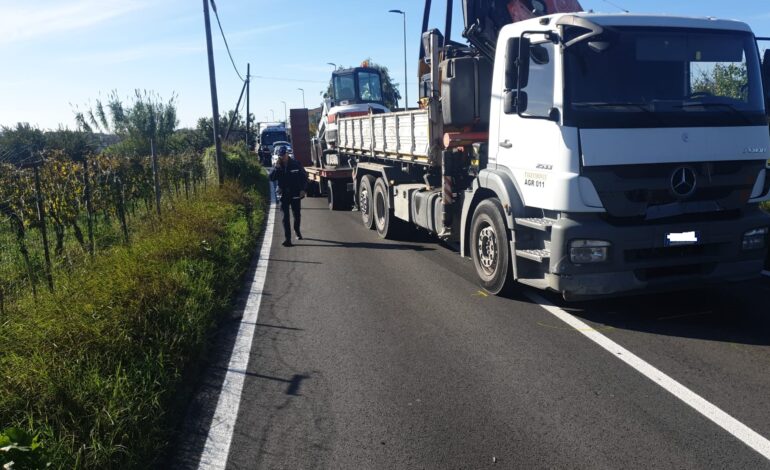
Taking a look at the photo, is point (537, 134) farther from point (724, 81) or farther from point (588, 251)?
point (724, 81)

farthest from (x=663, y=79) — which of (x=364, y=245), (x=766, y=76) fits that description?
(x=364, y=245)

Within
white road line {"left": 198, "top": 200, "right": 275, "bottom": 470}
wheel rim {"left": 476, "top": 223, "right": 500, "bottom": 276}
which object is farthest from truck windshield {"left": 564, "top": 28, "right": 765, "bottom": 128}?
white road line {"left": 198, "top": 200, "right": 275, "bottom": 470}

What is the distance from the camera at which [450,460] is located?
11.5ft

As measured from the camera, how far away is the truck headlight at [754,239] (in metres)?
5.87

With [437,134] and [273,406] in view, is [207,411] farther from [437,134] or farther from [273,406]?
[437,134]

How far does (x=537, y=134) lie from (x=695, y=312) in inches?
90.4

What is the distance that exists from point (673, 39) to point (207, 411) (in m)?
5.11

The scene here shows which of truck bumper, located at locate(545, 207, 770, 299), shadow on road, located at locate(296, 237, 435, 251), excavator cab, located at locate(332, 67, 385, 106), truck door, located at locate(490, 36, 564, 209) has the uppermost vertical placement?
excavator cab, located at locate(332, 67, 385, 106)

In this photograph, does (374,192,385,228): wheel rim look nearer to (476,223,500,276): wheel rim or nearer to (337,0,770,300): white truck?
(476,223,500,276): wheel rim

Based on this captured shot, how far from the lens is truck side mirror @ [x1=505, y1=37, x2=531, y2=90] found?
577 centimetres

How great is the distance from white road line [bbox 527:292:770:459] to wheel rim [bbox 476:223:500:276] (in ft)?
3.06

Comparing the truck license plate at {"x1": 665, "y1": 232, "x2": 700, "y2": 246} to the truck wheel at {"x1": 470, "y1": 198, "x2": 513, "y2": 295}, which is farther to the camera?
the truck wheel at {"x1": 470, "y1": 198, "x2": 513, "y2": 295}

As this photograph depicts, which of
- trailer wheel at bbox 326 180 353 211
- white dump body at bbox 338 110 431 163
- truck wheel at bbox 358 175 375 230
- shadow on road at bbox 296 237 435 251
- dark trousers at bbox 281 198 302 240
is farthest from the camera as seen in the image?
trailer wheel at bbox 326 180 353 211

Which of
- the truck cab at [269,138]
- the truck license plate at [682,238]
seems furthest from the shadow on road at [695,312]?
the truck cab at [269,138]
